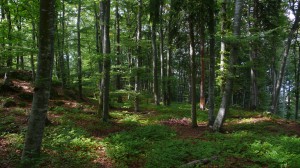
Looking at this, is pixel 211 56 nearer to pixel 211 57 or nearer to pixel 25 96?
pixel 211 57

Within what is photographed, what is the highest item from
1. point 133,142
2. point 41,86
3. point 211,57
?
point 211,57

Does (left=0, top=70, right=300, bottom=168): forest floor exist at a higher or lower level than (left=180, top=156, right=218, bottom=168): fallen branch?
higher

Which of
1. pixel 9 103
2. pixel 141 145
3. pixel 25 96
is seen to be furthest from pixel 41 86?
pixel 25 96

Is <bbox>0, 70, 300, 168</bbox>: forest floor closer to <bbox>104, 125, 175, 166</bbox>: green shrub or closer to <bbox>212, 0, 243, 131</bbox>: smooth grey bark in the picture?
<bbox>104, 125, 175, 166</bbox>: green shrub

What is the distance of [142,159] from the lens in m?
8.16

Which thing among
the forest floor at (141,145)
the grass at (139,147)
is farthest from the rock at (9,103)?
the grass at (139,147)

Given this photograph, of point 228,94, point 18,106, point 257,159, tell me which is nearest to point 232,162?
point 257,159

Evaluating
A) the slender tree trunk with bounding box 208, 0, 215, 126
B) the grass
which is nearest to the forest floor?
the grass

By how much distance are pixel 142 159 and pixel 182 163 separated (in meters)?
1.43

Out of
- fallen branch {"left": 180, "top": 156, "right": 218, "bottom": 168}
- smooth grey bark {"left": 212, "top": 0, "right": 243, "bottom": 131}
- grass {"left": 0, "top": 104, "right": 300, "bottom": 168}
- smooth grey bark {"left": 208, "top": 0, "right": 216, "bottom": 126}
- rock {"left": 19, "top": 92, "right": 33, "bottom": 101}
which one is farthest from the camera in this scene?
rock {"left": 19, "top": 92, "right": 33, "bottom": 101}

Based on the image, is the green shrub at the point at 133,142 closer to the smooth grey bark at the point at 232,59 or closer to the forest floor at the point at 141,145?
the forest floor at the point at 141,145

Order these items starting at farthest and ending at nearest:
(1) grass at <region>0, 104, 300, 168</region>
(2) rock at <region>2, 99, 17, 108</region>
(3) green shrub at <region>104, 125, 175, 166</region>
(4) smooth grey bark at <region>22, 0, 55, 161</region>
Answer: (2) rock at <region>2, 99, 17, 108</region>
(3) green shrub at <region>104, 125, 175, 166</region>
(1) grass at <region>0, 104, 300, 168</region>
(4) smooth grey bark at <region>22, 0, 55, 161</region>

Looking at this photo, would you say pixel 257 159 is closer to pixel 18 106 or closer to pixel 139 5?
pixel 18 106

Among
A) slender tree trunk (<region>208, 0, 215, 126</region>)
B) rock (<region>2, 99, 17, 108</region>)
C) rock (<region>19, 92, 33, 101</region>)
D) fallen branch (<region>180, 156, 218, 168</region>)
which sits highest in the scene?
slender tree trunk (<region>208, 0, 215, 126</region>)
